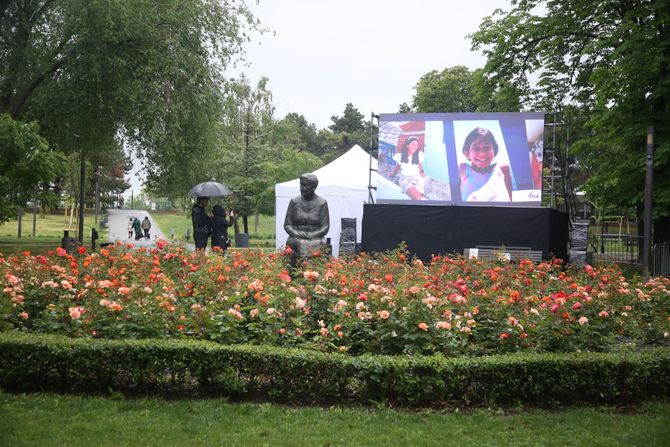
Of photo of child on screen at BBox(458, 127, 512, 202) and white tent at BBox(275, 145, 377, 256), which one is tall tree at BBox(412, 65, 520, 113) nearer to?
white tent at BBox(275, 145, 377, 256)

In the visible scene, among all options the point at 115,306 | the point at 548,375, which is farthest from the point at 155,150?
the point at 548,375

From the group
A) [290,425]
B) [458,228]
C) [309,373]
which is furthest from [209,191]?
[290,425]

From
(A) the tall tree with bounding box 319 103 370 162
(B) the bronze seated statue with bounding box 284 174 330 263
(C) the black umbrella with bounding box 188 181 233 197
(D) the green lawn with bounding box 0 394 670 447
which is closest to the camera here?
(D) the green lawn with bounding box 0 394 670 447

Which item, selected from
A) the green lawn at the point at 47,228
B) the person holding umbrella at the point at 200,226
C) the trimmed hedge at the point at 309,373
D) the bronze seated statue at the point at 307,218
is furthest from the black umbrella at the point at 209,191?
the green lawn at the point at 47,228

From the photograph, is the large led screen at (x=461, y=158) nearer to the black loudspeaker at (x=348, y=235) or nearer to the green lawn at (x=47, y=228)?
the black loudspeaker at (x=348, y=235)

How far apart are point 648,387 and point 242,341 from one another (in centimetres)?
373

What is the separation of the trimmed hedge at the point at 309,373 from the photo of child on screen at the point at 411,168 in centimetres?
1183

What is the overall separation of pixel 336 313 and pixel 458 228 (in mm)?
10464

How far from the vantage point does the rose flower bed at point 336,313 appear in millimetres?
6121

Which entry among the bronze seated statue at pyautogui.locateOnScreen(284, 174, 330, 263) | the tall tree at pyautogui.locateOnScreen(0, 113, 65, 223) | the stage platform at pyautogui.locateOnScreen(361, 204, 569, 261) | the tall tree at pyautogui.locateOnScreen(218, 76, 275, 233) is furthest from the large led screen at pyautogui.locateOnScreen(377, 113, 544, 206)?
the tall tree at pyautogui.locateOnScreen(218, 76, 275, 233)

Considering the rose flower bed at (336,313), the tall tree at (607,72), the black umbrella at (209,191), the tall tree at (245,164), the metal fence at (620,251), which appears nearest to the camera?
the rose flower bed at (336,313)

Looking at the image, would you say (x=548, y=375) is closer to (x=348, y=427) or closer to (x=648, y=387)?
(x=648, y=387)

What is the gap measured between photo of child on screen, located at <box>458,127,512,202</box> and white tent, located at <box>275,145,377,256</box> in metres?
5.32

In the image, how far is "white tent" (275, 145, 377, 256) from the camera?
2214 cm
